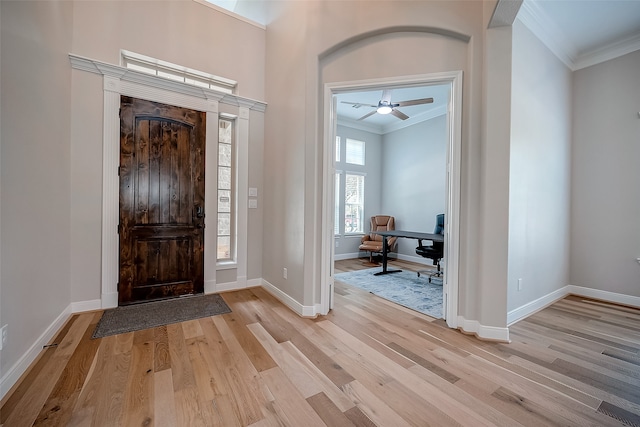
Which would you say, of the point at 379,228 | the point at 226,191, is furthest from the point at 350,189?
the point at 226,191

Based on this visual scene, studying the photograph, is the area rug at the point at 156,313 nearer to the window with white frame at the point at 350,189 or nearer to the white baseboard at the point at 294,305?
the white baseboard at the point at 294,305

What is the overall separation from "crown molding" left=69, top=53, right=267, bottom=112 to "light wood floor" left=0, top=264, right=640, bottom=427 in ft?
8.70

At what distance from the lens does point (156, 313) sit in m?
2.82

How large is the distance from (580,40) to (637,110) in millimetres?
1154

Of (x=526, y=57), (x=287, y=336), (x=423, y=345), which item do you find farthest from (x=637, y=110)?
(x=287, y=336)

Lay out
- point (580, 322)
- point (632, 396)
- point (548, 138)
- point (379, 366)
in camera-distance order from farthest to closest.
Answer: point (548, 138) → point (580, 322) → point (379, 366) → point (632, 396)

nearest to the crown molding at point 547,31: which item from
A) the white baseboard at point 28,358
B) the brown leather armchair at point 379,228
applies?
the brown leather armchair at point 379,228

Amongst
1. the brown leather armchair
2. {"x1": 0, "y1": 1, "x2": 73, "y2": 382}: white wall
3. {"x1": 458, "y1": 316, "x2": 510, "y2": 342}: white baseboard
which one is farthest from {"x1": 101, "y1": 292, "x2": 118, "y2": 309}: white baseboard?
the brown leather armchair

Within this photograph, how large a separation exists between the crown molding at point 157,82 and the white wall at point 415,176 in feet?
12.9

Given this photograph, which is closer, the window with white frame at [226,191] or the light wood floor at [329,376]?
the light wood floor at [329,376]

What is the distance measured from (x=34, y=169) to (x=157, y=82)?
1673 mm

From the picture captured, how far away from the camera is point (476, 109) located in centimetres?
246

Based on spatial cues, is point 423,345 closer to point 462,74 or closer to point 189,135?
point 462,74

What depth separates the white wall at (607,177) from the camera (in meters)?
3.34
